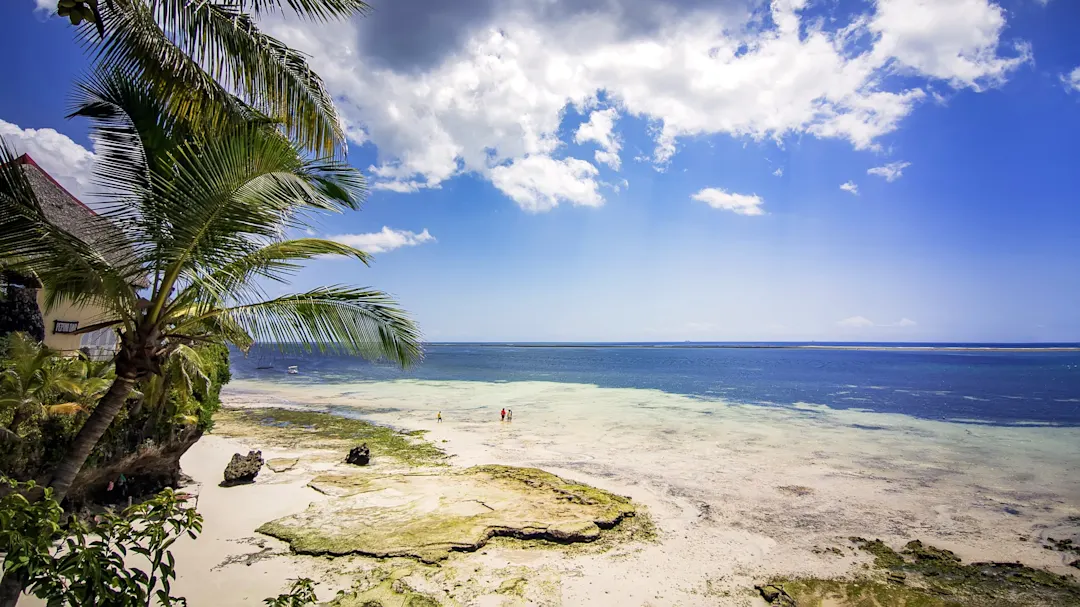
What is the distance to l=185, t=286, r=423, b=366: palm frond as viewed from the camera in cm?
542

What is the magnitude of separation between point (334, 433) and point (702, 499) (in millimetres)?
16243

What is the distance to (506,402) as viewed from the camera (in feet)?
120

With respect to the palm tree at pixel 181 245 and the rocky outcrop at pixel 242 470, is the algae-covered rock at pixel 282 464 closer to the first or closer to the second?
the rocky outcrop at pixel 242 470

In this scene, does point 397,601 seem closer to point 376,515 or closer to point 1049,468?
point 376,515

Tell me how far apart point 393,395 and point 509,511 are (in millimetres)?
29197

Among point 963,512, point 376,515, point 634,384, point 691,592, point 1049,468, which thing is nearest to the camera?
point 691,592

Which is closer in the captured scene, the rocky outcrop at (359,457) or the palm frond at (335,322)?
the palm frond at (335,322)

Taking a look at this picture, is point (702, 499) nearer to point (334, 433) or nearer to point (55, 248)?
point (55, 248)

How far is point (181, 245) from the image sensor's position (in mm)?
4793

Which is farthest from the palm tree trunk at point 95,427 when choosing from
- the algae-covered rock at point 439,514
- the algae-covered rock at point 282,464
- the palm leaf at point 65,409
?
the algae-covered rock at point 282,464

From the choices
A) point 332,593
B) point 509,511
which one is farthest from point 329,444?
point 332,593

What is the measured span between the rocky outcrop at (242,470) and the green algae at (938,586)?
12.8 meters

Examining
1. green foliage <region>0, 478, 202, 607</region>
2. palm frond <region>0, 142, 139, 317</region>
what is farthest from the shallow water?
palm frond <region>0, 142, 139, 317</region>

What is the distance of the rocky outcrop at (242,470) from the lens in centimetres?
1331
